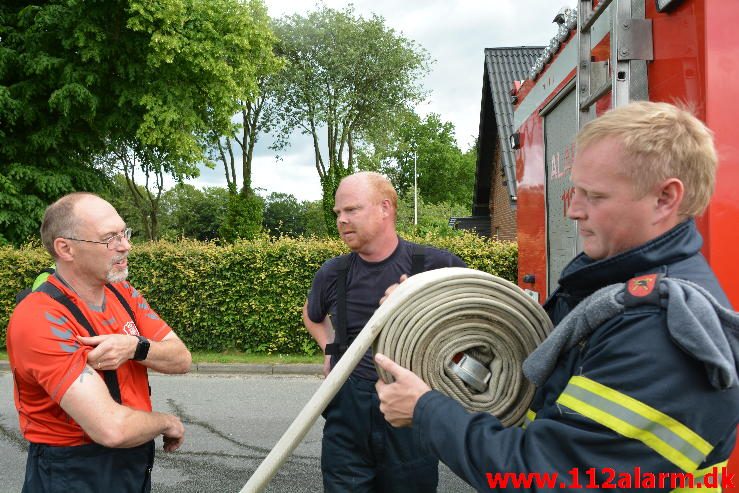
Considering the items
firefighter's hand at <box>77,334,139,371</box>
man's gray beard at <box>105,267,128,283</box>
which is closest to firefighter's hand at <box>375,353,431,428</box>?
firefighter's hand at <box>77,334,139,371</box>

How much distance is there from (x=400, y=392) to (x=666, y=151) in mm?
781

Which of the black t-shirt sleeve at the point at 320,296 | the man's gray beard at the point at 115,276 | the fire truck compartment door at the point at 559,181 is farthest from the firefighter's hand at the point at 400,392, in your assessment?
the black t-shirt sleeve at the point at 320,296

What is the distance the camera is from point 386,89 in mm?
34938

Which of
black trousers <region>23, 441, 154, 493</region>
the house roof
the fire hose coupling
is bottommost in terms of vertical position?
black trousers <region>23, 441, 154, 493</region>

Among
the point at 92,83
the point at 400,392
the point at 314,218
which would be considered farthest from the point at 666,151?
the point at 314,218

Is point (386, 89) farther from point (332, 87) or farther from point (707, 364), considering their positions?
point (707, 364)

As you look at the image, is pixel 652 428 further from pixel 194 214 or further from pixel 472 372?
pixel 194 214

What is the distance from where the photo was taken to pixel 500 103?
16.8 m

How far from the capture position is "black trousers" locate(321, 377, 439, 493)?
284 centimetres

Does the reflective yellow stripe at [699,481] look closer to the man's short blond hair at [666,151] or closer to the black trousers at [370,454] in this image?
the man's short blond hair at [666,151]

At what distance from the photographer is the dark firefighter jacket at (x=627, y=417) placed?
114 cm

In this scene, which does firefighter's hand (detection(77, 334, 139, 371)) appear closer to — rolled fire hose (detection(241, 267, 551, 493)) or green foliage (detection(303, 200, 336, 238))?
rolled fire hose (detection(241, 267, 551, 493))

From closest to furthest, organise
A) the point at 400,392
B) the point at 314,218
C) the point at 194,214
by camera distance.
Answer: the point at 400,392 < the point at 314,218 < the point at 194,214

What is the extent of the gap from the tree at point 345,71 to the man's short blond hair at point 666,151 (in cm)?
3261
